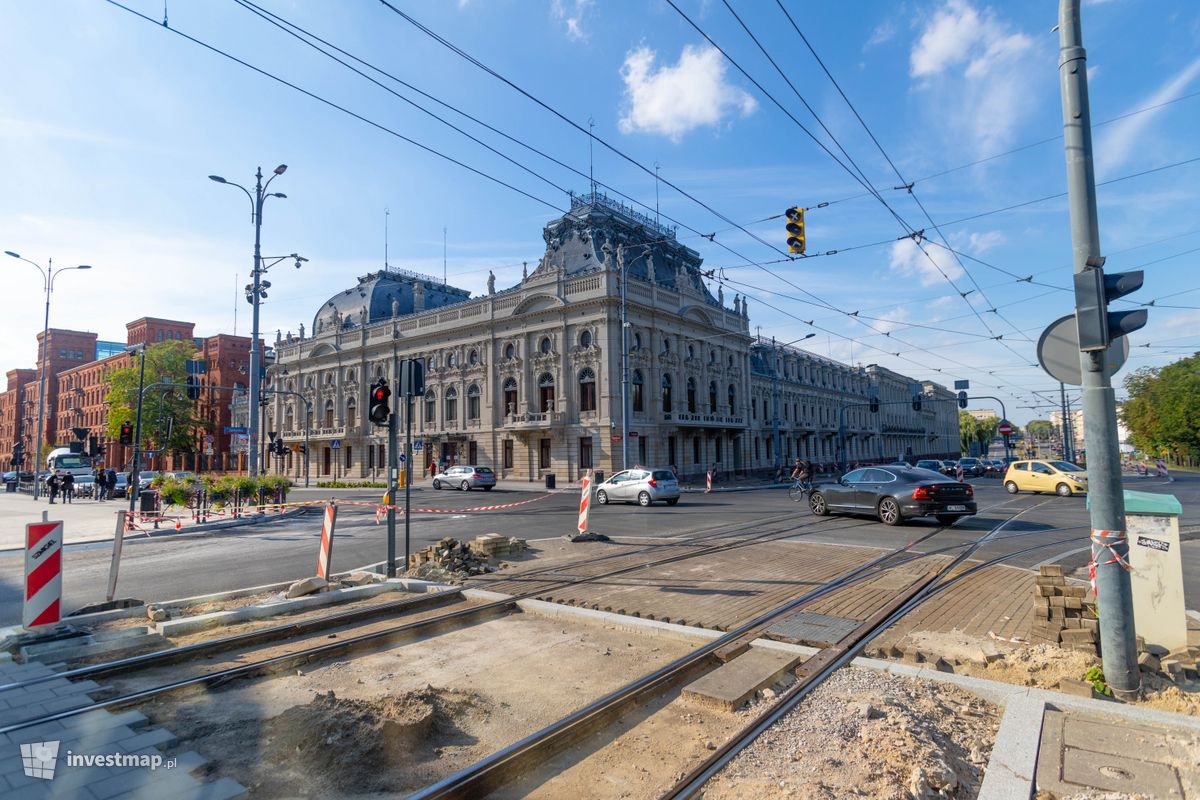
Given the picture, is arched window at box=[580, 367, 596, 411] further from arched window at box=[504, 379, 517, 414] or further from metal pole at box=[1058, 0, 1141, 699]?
metal pole at box=[1058, 0, 1141, 699]

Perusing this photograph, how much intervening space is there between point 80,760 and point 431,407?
1972 inches

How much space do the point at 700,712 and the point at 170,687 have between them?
4053 mm

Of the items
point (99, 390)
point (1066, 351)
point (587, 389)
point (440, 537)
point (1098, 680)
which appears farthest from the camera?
point (99, 390)

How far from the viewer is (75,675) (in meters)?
5.20

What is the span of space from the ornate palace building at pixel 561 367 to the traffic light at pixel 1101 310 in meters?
30.5

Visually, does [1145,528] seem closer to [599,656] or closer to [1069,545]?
[599,656]

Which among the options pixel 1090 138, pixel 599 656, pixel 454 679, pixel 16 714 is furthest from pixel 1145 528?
pixel 16 714

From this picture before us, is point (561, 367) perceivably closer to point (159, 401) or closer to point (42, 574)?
point (42, 574)

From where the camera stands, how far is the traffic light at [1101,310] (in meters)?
4.68

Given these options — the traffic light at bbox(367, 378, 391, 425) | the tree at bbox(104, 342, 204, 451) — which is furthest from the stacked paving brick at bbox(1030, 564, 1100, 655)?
the tree at bbox(104, 342, 204, 451)

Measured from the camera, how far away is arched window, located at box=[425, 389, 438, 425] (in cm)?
5203

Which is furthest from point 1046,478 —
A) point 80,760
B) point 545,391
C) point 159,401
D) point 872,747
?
point 159,401

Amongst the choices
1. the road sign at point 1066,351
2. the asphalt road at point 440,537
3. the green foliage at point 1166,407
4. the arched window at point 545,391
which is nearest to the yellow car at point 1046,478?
the asphalt road at point 440,537

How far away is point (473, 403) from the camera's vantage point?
49781 mm
